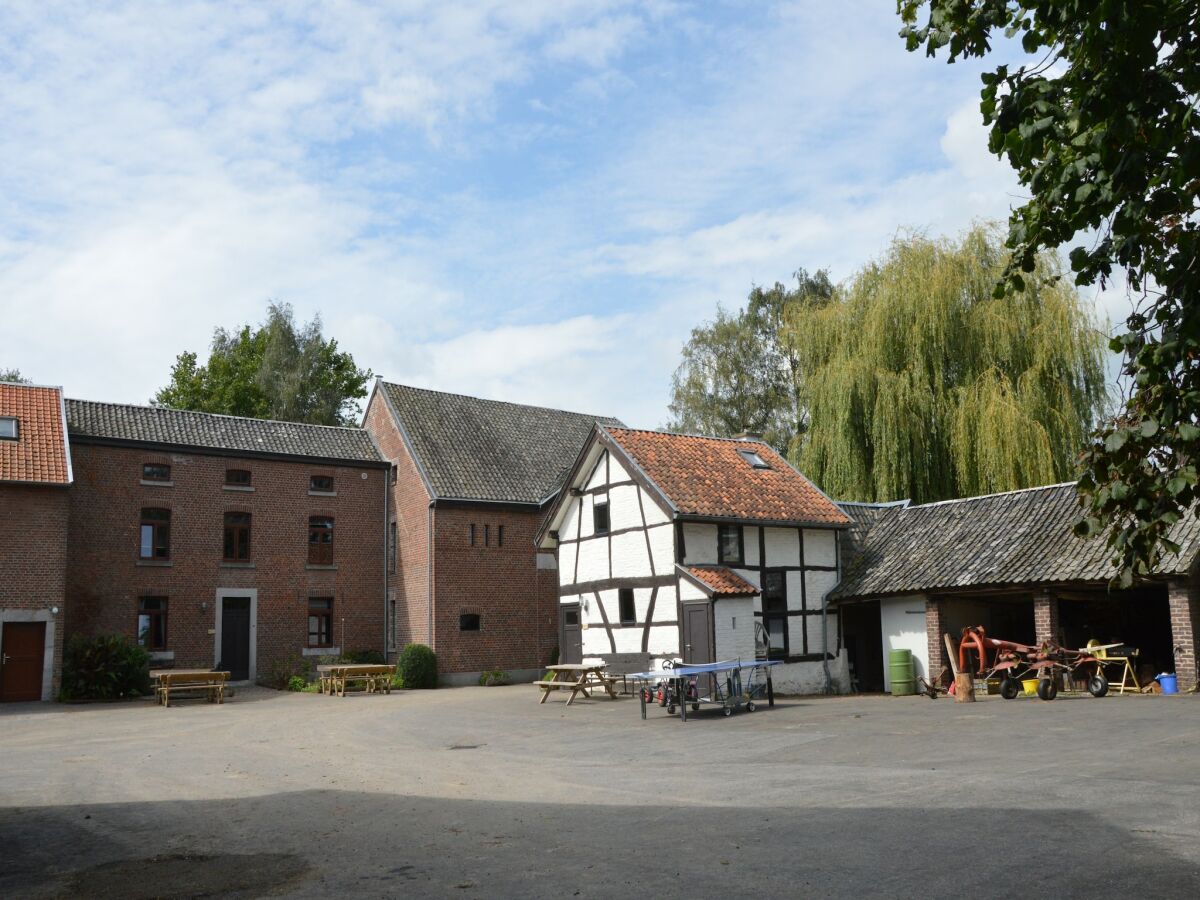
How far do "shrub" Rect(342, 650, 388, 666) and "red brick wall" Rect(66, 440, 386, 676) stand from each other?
46 centimetres

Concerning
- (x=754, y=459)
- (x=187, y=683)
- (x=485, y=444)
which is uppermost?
(x=485, y=444)

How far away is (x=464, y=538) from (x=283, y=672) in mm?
6220

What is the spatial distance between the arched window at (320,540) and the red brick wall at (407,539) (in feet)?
6.31

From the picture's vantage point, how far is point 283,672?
Result: 29109mm

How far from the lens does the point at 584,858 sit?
725 cm

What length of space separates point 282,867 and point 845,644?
20.2 metres

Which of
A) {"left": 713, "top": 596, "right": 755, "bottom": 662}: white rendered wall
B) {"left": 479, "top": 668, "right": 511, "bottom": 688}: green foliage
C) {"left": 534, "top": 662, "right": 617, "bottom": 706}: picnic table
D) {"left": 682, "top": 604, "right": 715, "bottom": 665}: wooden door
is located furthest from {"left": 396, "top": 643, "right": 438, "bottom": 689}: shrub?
{"left": 713, "top": 596, "right": 755, "bottom": 662}: white rendered wall

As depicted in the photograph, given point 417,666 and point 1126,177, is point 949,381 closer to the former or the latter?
point 417,666

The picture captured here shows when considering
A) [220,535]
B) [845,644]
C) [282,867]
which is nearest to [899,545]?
[845,644]

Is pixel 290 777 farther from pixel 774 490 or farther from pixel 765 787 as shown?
pixel 774 490

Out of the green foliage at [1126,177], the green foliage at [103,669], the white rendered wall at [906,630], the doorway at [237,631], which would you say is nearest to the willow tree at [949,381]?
the white rendered wall at [906,630]

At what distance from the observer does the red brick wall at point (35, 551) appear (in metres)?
24.8

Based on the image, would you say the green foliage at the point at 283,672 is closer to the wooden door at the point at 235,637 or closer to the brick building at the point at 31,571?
the wooden door at the point at 235,637

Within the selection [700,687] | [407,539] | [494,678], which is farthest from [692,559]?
[407,539]
